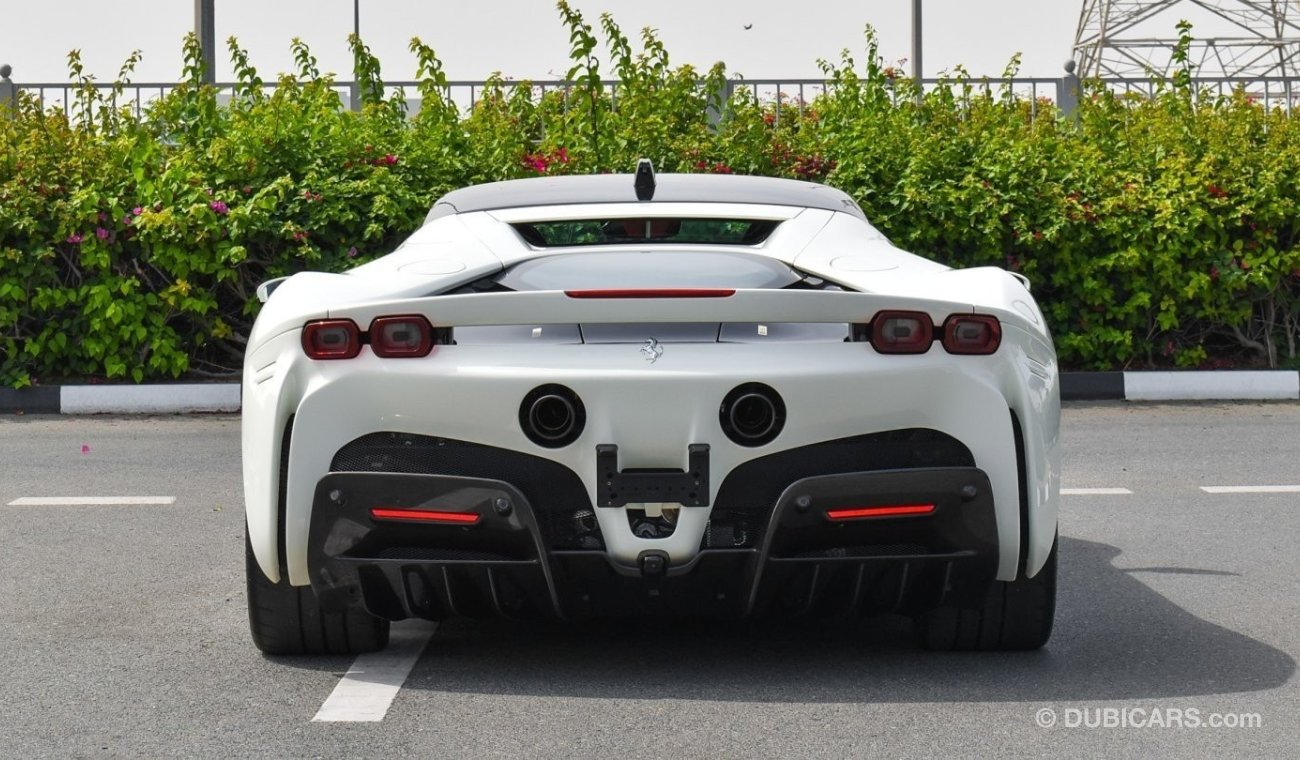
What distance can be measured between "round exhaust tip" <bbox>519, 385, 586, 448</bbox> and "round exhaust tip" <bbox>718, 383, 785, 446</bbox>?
333mm

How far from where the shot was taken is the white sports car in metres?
4.25

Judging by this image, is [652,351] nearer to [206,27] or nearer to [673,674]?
[673,674]

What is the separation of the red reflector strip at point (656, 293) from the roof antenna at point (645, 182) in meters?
1.14

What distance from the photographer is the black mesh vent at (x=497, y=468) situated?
429cm

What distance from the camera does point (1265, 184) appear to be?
12883 millimetres

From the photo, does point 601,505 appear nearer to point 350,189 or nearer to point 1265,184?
point 350,189

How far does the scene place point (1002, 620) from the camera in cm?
479

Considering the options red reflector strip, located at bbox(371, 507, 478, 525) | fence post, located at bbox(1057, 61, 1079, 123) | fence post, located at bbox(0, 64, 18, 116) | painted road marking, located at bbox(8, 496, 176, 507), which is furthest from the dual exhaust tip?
fence post, located at bbox(0, 64, 18, 116)

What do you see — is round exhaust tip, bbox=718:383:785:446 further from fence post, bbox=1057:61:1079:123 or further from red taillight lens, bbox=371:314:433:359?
fence post, bbox=1057:61:1079:123

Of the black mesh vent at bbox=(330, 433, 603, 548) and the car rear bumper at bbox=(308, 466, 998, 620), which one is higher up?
the black mesh vent at bbox=(330, 433, 603, 548)

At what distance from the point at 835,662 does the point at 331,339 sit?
5.05 ft

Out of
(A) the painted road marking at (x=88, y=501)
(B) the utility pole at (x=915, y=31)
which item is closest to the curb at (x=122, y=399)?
(A) the painted road marking at (x=88, y=501)

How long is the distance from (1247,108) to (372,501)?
11.4m
